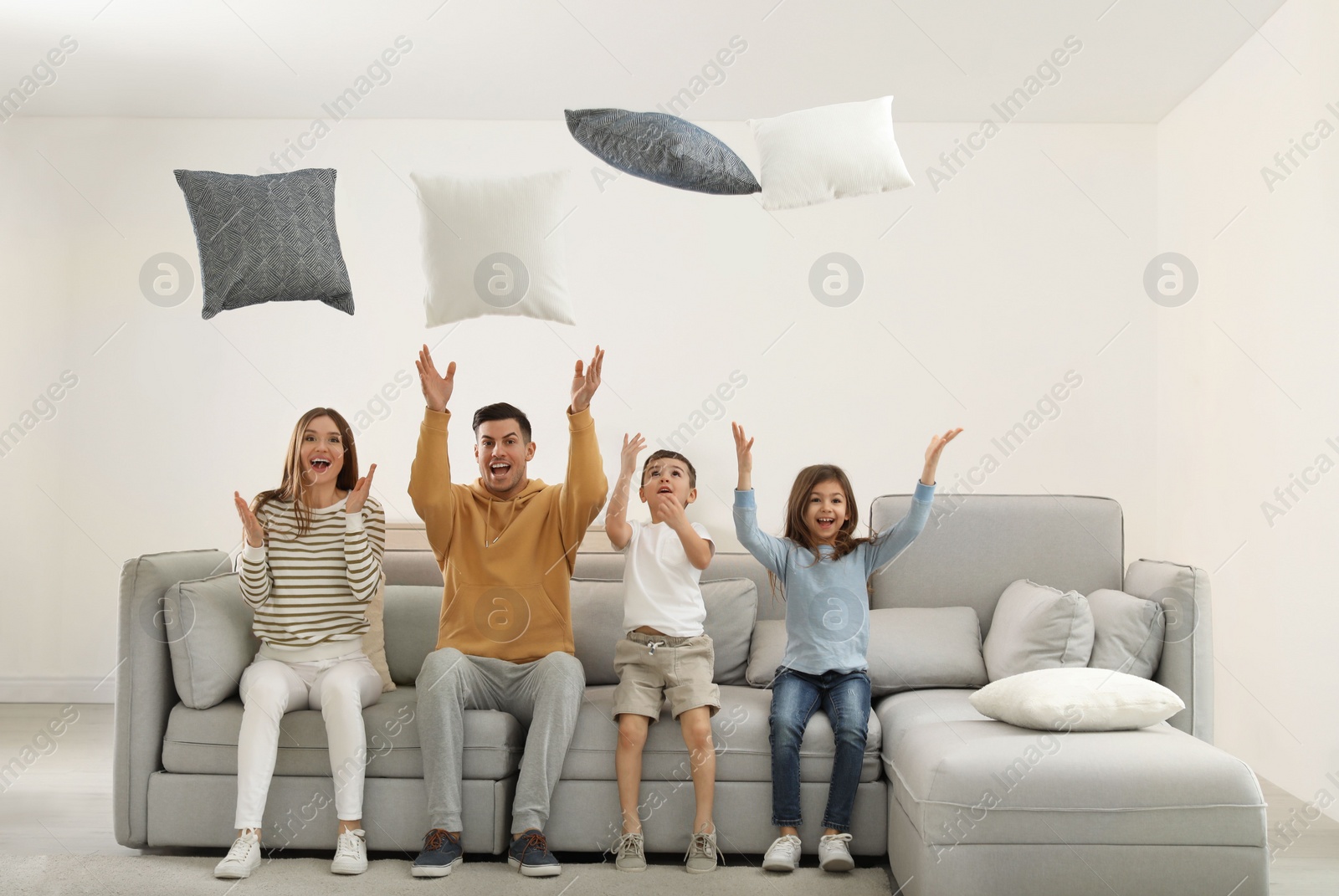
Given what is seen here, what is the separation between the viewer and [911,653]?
2.75 m

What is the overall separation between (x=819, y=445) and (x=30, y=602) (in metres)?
3.28

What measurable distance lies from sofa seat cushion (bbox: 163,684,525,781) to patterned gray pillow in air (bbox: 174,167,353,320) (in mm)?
1002

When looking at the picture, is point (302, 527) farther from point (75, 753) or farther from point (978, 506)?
point (978, 506)

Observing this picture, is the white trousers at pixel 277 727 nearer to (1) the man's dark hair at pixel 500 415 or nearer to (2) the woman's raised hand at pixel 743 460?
(1) the man's dark hair at pixel 500 415

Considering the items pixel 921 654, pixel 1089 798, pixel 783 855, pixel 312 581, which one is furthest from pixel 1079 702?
pixel 312 581

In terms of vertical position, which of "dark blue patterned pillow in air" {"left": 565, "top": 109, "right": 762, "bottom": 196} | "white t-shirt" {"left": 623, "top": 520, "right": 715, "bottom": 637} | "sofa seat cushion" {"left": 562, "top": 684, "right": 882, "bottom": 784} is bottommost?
"sofa seat cushion" {"left": 562, "top": 684, "right": 882, "bottom": 784}

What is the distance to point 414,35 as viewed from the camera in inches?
143

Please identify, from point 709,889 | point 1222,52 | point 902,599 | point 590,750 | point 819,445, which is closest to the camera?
point 709,889

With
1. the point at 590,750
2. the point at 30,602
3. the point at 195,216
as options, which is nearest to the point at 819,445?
the point at 590,750

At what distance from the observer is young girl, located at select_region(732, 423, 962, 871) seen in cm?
235

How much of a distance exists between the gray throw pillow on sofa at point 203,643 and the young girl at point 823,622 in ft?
4.10

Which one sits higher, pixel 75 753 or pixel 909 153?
pixel 909 153

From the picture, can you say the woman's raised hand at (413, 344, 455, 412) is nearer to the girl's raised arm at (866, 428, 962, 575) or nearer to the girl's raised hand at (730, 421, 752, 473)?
the girl's raised hand at (730, 421, 752, 473)

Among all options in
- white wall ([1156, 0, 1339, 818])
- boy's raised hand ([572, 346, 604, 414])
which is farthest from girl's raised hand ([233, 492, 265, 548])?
white wall ([1156, 0, 1339, 818])
